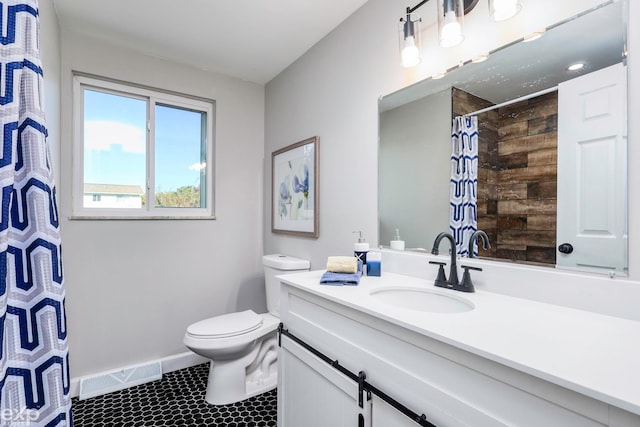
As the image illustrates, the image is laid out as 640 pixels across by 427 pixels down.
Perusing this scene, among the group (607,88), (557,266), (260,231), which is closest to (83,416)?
(260,231)

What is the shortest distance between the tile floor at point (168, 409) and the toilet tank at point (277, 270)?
0.57 m

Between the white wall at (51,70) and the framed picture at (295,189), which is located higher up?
the white wall at (51,70)

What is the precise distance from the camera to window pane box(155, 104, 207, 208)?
241 centimetres

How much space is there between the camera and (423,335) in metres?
0.83

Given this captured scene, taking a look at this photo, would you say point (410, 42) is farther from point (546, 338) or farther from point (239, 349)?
point (239, 349)

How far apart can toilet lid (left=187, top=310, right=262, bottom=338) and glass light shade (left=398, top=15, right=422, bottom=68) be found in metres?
1.71

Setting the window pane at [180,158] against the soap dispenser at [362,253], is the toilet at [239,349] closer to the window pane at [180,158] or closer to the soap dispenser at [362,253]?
the soap dispenser at [362,253]

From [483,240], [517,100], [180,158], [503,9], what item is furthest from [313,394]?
[180,158]

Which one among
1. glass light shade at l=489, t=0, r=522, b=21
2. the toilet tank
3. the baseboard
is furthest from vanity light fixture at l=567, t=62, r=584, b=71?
the baseboard

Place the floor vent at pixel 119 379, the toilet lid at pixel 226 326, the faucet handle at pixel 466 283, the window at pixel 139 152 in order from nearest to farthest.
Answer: the faucet handle at pixel 466 283 → the toilet lid at pixel 226 326 → the floor vent at pixel 119 379 → the window at pixel 139 152

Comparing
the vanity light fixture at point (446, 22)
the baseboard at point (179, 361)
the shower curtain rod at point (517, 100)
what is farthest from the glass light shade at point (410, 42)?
the baseboard at point (179, 361)

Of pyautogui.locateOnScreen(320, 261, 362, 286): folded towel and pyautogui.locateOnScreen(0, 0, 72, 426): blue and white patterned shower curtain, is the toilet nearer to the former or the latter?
pyautogui.locateOnScreen(320, 261, 362, 286): folded towel

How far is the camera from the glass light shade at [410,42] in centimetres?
140

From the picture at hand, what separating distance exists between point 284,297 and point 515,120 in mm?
1213
